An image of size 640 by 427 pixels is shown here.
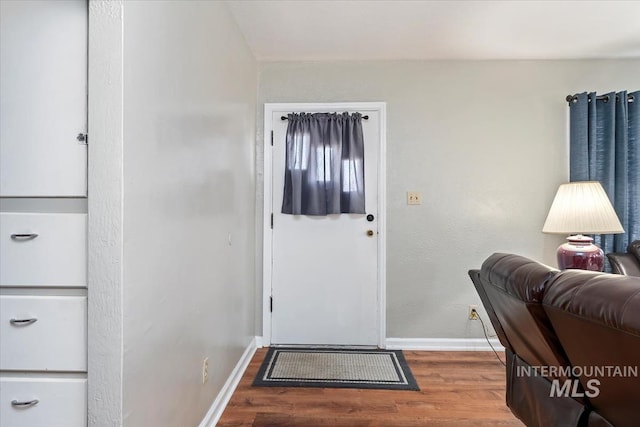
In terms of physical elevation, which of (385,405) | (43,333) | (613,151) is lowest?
(385,405)

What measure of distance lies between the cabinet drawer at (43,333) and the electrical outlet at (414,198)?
2.41m

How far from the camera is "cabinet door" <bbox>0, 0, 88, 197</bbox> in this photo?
3.55 ft

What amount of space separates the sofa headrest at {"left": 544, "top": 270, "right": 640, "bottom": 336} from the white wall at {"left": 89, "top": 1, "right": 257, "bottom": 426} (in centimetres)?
127

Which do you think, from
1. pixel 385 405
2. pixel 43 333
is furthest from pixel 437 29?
pixel 43 333

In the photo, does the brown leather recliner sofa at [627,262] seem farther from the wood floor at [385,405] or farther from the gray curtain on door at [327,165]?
the gray curtain on door at [327,165]

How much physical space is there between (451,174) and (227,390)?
2.31 metres

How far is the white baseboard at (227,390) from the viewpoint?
1837 mm

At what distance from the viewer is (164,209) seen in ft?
4.42

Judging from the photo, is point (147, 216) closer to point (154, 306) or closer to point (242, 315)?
point (154, 306)

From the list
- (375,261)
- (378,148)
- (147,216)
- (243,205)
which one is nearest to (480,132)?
(378,148)

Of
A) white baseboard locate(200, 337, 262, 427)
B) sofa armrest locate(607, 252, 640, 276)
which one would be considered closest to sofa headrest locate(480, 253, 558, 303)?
sofa armrest locate(607, 252, 640, 276)

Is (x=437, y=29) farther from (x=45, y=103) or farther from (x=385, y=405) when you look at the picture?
(x=385, y=405)

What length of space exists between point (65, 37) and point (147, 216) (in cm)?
59

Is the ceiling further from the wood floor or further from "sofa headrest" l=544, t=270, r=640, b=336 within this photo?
the wood floor
